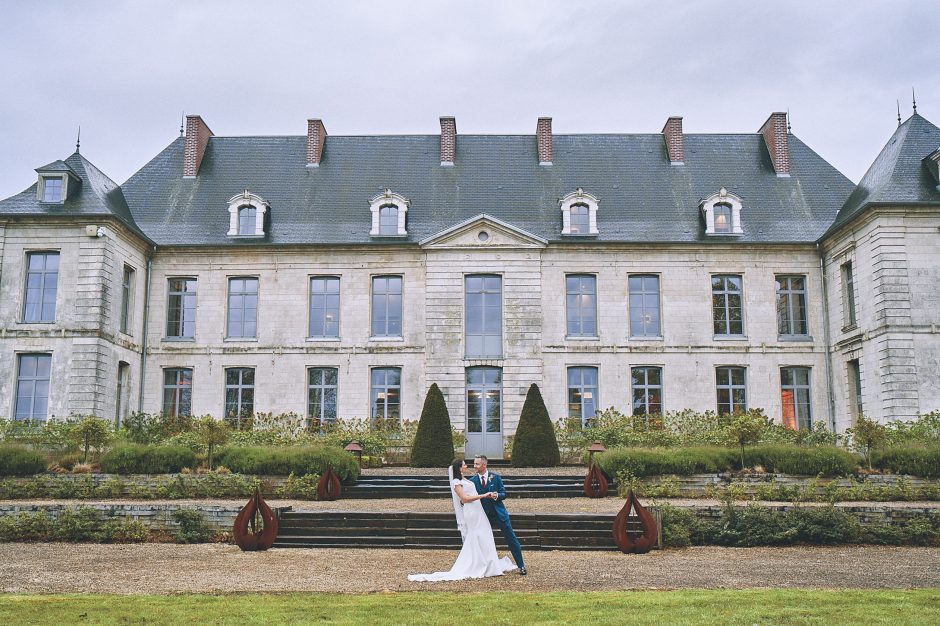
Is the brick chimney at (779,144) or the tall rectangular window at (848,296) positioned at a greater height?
the brick chimney at (779,144)

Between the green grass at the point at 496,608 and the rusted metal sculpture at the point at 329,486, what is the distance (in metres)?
7.45

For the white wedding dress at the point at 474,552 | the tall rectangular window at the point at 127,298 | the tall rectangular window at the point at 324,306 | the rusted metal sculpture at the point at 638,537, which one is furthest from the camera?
the tall rectangular window at the point at 324,306

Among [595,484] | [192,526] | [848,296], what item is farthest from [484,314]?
[192,526]

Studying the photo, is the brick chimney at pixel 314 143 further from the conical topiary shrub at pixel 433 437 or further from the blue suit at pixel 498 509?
the blue suit at pixel 498 509

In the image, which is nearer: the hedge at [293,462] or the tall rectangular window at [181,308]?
the hedge at [293,462]

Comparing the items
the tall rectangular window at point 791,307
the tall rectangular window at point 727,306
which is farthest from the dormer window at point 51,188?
the tall rectangular window at point 791,307

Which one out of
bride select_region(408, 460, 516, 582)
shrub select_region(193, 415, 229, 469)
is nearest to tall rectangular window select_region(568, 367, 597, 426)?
shrub select_region(193, 415, 229, 469)

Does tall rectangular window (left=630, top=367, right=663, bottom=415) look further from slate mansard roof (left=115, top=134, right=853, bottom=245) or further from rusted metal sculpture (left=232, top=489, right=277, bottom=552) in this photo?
rusted metal sculpture (left=232, top=489, right=277, bottom=552)

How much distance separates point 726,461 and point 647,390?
21.7ft

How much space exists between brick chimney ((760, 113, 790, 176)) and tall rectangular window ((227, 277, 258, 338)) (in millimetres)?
15800

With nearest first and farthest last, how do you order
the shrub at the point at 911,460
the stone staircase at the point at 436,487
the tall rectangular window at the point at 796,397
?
the shrub at the point at 911,460 → the stone staircase at the point at 436,487 → the tall rectangular window at the point at 796,397

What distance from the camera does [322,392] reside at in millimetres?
24031

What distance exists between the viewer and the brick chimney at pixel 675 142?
1068 inches

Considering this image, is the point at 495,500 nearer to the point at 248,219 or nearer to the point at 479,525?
the point at 479,525
